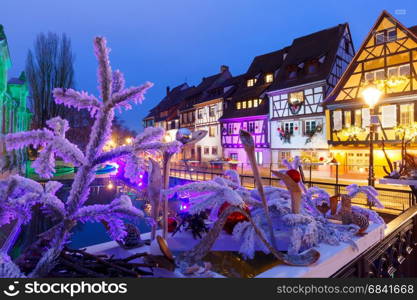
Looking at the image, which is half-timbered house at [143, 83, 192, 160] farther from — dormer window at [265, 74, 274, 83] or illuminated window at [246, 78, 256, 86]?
dormer window at [265, 74, 274, 83]

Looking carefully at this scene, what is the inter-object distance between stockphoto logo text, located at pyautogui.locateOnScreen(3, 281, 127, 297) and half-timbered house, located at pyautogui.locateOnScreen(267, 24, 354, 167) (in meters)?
21.7

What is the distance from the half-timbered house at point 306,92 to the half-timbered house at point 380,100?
5.22 ft

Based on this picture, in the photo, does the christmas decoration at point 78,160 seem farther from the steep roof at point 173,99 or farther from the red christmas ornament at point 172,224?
the steep roof at point 173,99

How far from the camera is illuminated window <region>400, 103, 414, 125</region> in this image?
17453 mm

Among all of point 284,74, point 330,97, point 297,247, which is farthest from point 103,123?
point 284,74

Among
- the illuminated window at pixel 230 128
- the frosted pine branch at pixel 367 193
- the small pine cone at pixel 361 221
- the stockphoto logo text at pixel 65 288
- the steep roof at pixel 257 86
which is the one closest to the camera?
the stockphoto logo text at pixel 65 288

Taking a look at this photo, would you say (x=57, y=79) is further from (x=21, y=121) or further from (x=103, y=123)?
(x=103, y=123)

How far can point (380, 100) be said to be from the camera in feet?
60.7

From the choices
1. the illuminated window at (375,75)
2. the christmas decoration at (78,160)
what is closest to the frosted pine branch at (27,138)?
the christmas decoration at (78,160)

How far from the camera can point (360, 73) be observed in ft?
64.0

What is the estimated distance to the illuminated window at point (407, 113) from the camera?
17.5 meters

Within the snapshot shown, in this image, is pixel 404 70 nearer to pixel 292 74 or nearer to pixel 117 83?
pixel 292 74

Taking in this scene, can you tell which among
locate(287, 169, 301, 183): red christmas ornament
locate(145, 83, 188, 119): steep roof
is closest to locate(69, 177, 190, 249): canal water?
locate(287, 169, 301, 183): red christmas ornament

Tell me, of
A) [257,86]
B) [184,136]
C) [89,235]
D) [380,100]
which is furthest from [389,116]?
[184,136]
